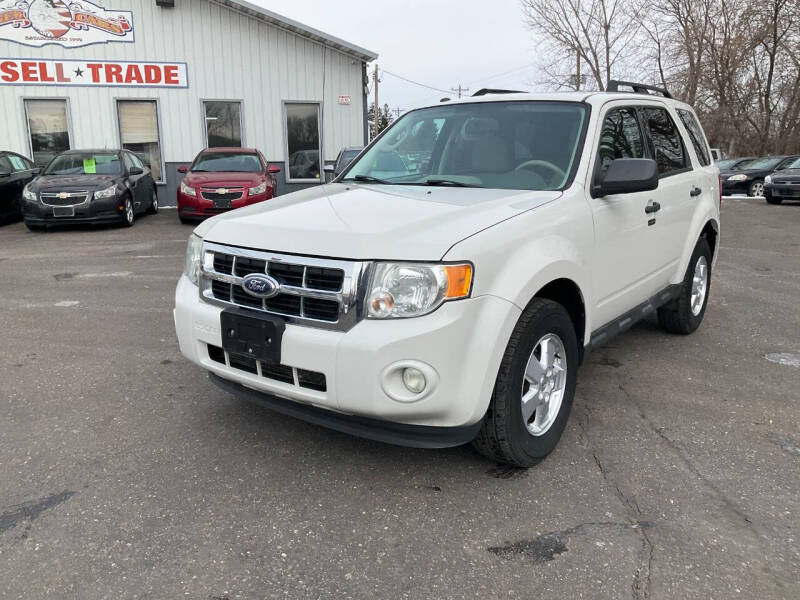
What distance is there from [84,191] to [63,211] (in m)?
0.50

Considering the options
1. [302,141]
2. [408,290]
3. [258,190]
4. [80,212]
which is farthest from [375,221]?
[302,141]

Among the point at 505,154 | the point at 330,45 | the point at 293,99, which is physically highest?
the point at 330,45

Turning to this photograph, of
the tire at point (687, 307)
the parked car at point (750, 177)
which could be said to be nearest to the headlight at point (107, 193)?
the tire at point (687, 307)

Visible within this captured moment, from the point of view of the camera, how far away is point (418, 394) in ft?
8.82

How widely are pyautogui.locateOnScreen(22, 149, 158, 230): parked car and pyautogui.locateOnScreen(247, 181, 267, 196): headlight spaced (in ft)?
7.76

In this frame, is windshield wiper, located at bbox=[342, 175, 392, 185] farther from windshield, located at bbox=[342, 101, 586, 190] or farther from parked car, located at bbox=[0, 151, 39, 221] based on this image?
parked car, located at bbox=[0, 151, 39, 221]

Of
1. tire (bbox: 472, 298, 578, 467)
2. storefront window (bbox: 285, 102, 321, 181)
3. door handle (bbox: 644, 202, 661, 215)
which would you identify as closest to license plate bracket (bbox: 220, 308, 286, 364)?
tire (bbox: 472, 298, 578, 467)

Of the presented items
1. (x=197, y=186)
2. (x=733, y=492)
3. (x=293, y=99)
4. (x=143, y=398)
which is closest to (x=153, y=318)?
(x=143, y=398)

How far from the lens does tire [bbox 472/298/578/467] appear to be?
2.91 m

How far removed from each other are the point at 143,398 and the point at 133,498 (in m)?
1.26

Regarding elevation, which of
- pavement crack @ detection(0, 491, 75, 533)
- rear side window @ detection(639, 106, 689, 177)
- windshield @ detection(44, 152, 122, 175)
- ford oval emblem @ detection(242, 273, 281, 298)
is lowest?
pavement crack @ detection(0, 491, 75, 533)

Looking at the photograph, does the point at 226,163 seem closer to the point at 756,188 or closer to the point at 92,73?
the point at 92,73

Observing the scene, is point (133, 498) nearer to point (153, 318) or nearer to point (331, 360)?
point (331, 360)

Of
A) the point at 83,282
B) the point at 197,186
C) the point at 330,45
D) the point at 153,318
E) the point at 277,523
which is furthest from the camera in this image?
the point at 330,45
